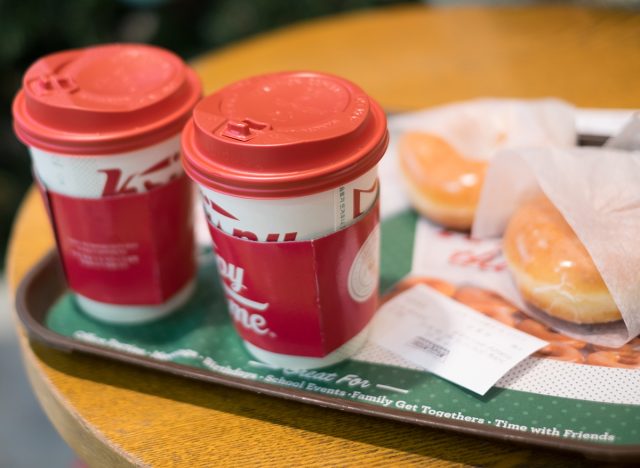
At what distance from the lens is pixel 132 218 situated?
63cm

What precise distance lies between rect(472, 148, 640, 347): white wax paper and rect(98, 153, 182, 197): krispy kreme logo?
13.0 inches

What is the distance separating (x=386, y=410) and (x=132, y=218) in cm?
29

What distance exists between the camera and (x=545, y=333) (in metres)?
0.62

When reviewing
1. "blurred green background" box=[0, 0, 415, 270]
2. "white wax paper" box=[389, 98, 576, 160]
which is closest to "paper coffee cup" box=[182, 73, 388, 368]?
"white wax paper" box=[389, 98, 576, 160]

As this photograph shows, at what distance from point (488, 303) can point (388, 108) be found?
1.35ft

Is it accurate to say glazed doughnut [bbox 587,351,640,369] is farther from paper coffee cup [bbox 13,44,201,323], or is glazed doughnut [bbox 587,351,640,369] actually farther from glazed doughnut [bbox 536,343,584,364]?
paper coffee cup [bbox 13,44,201,323]

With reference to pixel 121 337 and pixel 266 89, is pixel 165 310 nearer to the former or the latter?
pixel 121 337

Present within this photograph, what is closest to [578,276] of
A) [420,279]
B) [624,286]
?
[624,286]

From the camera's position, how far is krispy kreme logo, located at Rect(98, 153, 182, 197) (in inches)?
23.7

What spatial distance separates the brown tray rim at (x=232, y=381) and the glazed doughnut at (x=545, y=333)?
14 cm

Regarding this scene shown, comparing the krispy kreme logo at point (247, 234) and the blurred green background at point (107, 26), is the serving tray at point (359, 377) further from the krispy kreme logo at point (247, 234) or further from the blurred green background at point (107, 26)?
the blurred green background at point (107, 26)

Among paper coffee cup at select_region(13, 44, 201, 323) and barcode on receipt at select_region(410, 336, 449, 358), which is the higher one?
paper coffee cup at select_region(13, 44, 201, 323)

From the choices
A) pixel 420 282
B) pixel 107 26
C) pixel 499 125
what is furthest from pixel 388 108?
pixel 107 26

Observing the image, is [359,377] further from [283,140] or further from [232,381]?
[283,140]
